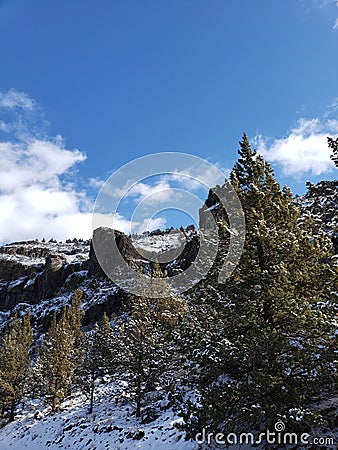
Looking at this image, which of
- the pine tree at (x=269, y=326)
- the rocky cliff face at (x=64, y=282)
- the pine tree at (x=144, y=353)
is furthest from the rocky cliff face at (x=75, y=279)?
the pine tree at (x=269, y=326)

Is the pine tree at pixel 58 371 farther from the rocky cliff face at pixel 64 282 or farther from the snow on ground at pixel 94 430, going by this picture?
the rocky cliff face at pixel 64 282

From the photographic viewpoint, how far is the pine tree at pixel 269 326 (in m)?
7.27

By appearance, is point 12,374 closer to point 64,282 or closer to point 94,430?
point 94,430

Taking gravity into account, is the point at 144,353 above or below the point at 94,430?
above

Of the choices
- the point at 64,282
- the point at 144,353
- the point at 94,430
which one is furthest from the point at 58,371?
the point at 64,282

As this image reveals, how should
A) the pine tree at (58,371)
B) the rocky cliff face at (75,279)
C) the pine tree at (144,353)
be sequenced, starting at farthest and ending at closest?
the rocky cliff face at (75,279), the pine tree at (58,371), the pine tree at (144,353)

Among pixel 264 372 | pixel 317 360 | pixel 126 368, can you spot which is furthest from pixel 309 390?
pixel 126 368

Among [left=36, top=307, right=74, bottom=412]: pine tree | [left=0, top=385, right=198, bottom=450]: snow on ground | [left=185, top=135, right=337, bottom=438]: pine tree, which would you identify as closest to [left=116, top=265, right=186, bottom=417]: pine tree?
[left=0, top=385, right=198, bottom=450]: snow on ground

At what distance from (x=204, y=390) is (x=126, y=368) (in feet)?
37.1

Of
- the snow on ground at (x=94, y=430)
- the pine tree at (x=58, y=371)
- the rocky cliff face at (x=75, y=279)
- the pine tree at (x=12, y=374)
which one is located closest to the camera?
the snow on ground at (x=94, y=430)

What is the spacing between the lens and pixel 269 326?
8.02 meters

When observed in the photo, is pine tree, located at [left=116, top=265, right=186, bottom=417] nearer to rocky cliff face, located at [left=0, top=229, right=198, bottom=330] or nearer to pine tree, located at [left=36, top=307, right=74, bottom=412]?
pine tree, located at [left=36, top=307, right=74, bottom=412]

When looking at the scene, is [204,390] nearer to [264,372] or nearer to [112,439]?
[264,372]

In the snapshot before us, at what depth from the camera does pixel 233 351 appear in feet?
25.7
